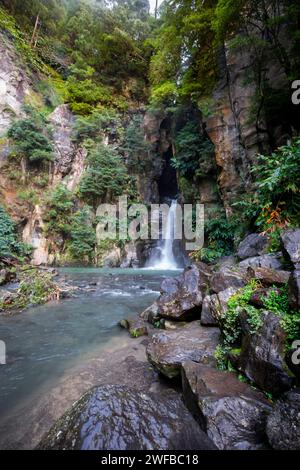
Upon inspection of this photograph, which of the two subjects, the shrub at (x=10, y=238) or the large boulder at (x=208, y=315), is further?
the shrub at (x=10, y=238)

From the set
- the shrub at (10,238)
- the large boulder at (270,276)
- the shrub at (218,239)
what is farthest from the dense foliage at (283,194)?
the shrub at (10,238)

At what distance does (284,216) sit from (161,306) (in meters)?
3.62

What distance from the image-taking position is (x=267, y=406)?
1941mm

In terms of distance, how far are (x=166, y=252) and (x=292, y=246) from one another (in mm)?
12713

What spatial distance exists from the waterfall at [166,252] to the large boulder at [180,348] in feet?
39.3

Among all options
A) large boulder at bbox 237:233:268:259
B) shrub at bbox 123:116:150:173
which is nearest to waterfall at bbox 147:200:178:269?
shrub at bbox 123:116:150:173

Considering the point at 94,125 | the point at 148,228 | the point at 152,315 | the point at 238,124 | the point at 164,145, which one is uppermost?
the point at 94,125

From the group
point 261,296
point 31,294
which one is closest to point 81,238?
point 31,294

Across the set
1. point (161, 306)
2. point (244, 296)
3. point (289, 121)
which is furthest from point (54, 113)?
point (244, 296)

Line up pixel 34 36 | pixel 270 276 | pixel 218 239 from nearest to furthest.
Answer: pixel 270 276 < pixel 218 239 < pixel 34 36

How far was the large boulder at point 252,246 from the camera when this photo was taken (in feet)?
19.5

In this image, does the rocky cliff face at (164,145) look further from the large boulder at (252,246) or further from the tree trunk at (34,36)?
the large boulder at (252,246)

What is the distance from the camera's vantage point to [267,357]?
212cm

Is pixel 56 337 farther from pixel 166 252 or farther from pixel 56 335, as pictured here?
pixel 166 252
